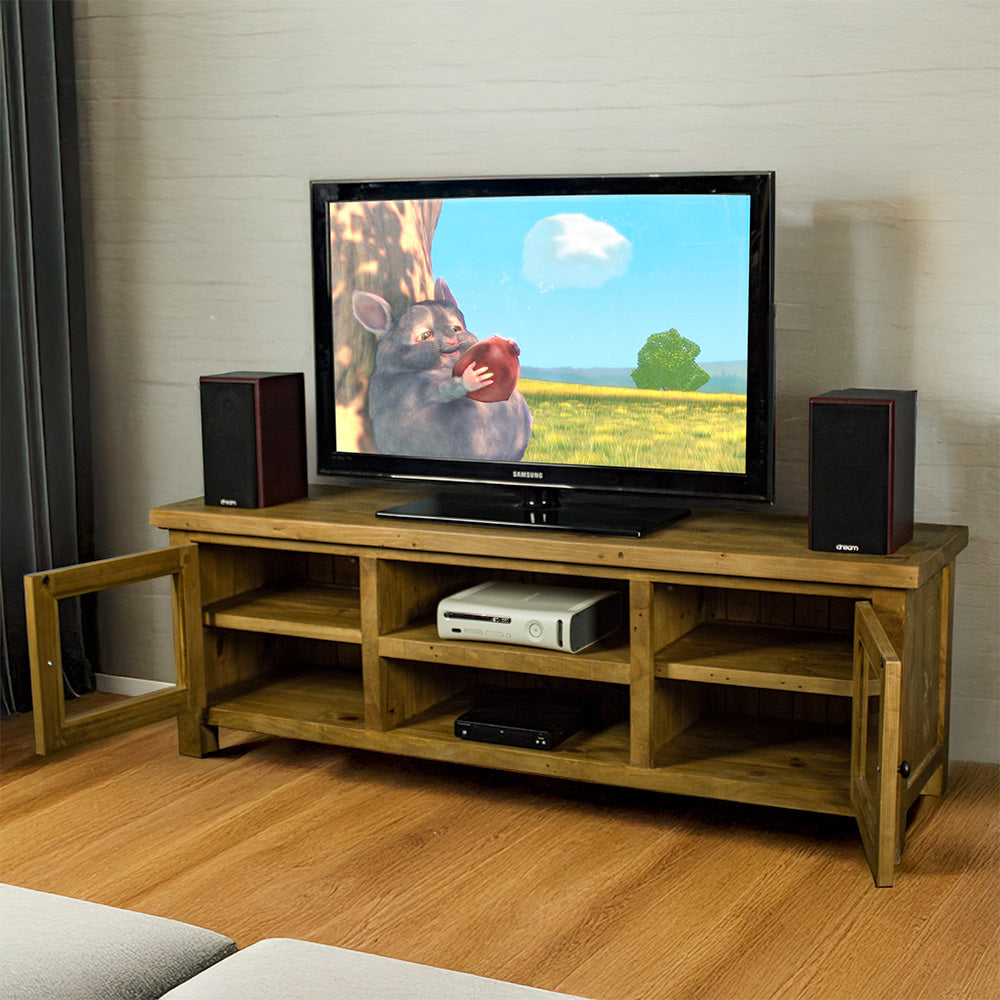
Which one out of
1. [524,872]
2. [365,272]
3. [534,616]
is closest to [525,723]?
[534,616]

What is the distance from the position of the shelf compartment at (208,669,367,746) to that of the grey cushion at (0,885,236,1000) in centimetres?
140

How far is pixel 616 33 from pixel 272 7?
0.94m

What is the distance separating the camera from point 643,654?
2.65 metres

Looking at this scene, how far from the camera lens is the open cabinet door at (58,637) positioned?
2.71 m

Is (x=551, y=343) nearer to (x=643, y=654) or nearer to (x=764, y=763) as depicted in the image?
(x=643, y=654)

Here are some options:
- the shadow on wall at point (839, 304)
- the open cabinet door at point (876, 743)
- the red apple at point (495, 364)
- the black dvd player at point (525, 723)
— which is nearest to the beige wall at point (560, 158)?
the shadow on wall at point (839, 304)

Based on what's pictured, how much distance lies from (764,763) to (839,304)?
101cm

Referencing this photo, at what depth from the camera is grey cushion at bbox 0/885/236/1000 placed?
4.64 feet

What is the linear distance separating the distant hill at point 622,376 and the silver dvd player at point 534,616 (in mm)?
467

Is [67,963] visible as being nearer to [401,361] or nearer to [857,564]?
[857,564]

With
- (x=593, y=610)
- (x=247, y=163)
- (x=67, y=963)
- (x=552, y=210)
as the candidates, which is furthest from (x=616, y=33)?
(x=67, y=963)

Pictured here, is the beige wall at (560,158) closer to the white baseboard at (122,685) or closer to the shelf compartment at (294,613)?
the white baseboard at (122,685)

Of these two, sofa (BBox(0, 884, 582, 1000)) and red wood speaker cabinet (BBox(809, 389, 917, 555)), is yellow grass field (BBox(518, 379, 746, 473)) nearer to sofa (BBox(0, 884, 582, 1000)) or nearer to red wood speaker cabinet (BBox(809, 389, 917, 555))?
red wood speaker cabinet (BBox(809, 389, 917, 555))

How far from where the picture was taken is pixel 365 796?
290 centimetres
